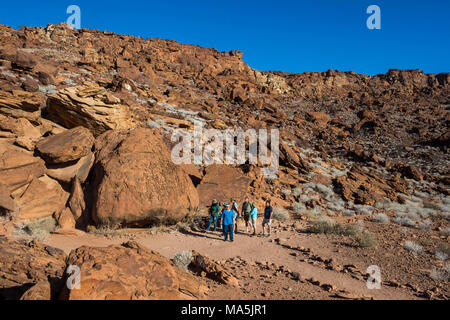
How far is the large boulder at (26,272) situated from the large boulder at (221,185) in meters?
6.52

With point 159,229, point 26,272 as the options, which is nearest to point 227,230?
point 159,229

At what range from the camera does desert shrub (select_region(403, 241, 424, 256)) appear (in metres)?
7.48

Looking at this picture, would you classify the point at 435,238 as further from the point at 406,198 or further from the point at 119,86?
the point at 119,86

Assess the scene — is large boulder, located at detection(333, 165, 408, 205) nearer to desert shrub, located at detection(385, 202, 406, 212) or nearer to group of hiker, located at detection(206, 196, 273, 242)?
desert shrub, located at detection(385, 202, 406, 212)

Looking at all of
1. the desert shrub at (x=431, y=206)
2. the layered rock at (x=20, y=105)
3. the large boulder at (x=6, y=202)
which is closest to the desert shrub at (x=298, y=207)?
the desert shrub at (x=431, y=206)

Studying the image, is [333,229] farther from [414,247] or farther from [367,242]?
[414,247]

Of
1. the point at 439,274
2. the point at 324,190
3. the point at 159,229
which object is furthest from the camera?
the point at 324,190

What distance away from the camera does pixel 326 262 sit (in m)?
6.84

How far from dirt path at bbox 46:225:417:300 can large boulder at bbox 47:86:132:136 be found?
487cm

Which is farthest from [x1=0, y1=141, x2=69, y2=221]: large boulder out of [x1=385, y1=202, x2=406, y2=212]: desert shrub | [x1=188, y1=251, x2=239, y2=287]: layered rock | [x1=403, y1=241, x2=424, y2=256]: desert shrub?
[x1=385, y1=202, x2=406, y2=212]: desert shrub

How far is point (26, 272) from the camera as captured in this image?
4.17 meters

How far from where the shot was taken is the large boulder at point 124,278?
3.39 metres

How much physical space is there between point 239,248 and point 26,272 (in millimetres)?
5324
